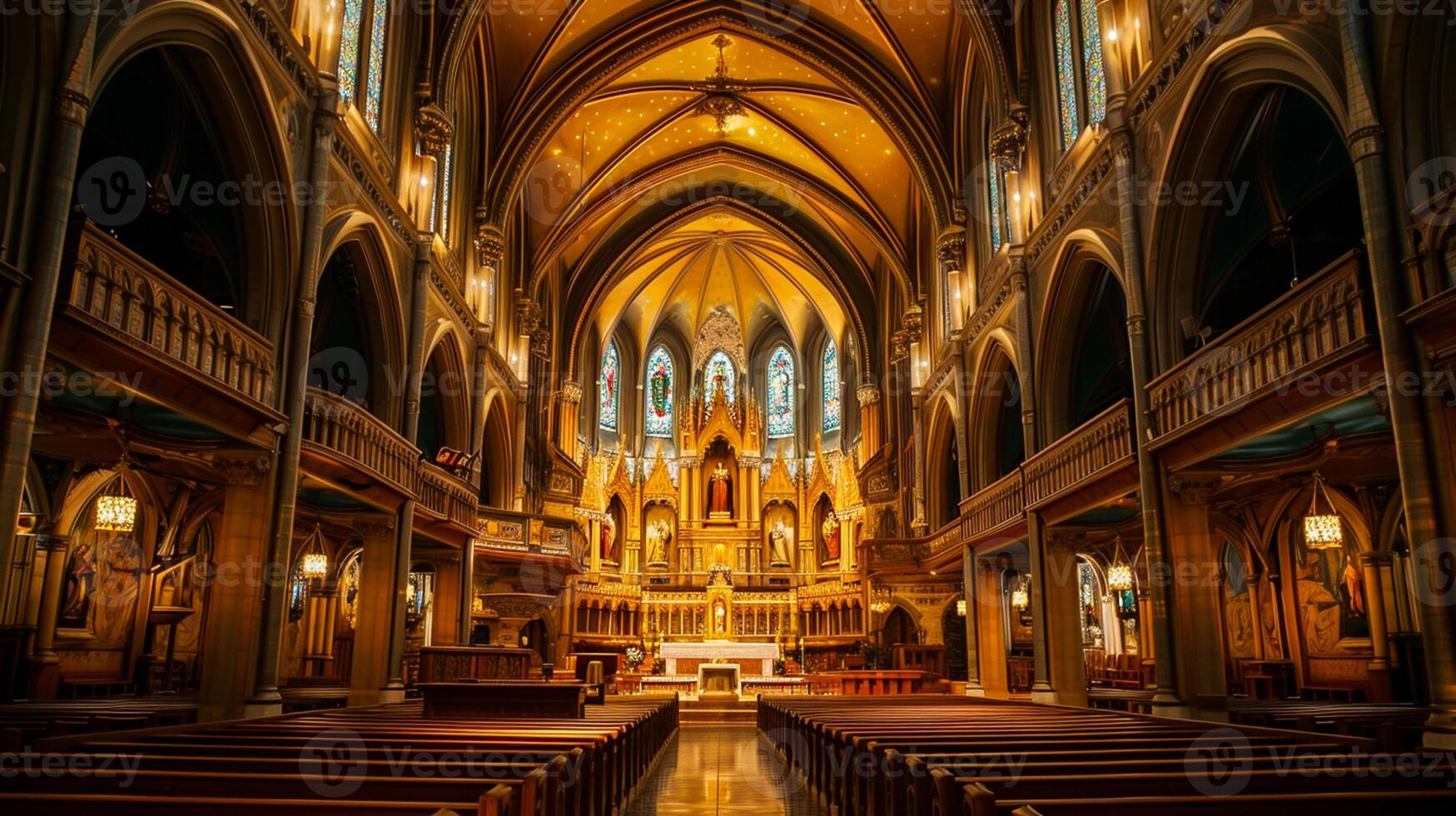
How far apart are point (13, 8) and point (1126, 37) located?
14084mm

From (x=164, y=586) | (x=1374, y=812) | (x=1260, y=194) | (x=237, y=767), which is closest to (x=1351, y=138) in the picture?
(x=1260, y=194)

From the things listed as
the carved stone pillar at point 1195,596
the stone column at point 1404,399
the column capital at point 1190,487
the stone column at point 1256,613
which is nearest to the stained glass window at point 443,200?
the column capital at point 1190,487

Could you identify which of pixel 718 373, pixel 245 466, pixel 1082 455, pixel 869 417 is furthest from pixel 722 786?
pixel 718 373

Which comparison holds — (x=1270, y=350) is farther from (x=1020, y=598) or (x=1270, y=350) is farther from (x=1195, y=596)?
(x=1020, y=598)

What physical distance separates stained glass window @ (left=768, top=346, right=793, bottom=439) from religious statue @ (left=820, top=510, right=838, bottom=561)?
16.7 ft

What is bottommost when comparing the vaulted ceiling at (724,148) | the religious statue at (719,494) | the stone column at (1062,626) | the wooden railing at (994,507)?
the stone column at (1062,626)

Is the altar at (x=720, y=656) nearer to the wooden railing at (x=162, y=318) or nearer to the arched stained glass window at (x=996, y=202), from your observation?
the arched stained glass window at (x=996, y=202)

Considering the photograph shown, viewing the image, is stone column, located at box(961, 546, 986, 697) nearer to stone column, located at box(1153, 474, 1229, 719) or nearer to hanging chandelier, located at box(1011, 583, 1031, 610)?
hanging chandelier, located at box(1011, 583, 1031, 610)

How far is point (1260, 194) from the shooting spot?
613 inches

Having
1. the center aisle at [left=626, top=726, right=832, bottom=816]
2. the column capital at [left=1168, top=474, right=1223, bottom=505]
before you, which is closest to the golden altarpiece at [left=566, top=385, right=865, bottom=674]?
the center aisle at [left=626, top=726, right=832, bottom=816]

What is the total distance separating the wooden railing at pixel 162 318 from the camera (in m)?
9.60

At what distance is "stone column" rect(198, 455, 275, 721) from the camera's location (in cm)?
1255

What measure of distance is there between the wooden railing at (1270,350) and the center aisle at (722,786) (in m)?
6.33

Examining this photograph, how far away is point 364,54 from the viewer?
693 inches
